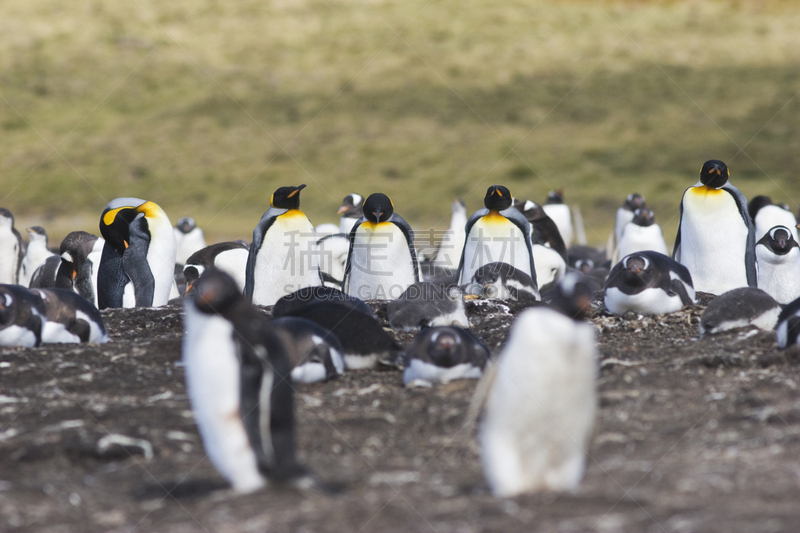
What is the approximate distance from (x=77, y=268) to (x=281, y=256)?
2.32m

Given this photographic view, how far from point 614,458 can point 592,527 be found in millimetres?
853

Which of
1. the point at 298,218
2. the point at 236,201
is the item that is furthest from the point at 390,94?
the point at 298,218

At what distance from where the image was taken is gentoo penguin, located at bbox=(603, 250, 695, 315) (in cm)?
662

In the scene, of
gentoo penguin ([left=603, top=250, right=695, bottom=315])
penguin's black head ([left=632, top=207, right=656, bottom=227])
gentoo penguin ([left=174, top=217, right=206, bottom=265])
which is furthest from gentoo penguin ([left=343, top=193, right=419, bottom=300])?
gentoo penguin ([left=174, top=217, right=206, bottom=265])

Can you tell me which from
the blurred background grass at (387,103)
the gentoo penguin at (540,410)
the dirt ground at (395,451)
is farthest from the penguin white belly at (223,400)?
the blurred background grass at (387,103)

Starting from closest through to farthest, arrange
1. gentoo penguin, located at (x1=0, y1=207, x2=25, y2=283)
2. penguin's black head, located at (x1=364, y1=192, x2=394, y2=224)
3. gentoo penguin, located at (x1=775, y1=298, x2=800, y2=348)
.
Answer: gentoo penguin, located at (x1=775, y1=298, x2=800, y2=348) < penguin's black head, located at (x1=364, y1=192, x2=394, y2=224) < gentoo penguin, located at (x1=0, y1=207, x2=25, y2=283)

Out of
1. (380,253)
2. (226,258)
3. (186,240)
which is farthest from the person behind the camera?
(186,240)

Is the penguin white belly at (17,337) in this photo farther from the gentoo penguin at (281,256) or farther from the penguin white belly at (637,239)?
the penguin white belly at (637,239)

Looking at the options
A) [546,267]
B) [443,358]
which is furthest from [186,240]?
[443,358]

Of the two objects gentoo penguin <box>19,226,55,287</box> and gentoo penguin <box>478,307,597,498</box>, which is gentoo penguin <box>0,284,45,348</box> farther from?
gentoo penguin <box>19,226,55,287</box>

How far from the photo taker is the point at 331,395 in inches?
192

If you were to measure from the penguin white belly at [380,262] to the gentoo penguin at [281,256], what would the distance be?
461 mm

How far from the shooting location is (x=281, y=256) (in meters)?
8.83

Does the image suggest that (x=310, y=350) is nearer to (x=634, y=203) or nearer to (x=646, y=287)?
(x=646, y=287)
